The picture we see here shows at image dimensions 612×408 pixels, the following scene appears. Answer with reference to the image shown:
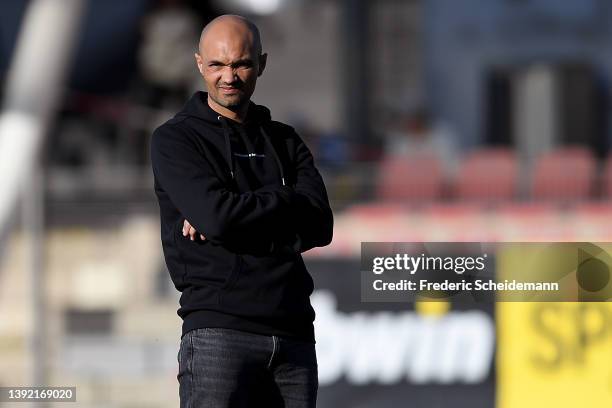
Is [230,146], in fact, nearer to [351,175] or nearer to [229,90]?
[229,90]

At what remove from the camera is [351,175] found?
1232 cm

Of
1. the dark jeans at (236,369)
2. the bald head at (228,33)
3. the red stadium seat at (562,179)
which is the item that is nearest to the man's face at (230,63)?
the bald head at (228,33)

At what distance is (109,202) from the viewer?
11.4m

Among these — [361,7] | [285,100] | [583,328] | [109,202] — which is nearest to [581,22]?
[361,7]

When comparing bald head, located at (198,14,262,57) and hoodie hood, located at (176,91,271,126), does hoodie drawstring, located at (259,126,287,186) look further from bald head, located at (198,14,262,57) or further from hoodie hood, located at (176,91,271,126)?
bald head, located at (198,14,262,57)

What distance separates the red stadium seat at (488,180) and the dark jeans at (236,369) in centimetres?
953

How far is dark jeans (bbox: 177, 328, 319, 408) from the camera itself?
10.9 ft

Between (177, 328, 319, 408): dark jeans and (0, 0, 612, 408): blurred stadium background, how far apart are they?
2.75 m

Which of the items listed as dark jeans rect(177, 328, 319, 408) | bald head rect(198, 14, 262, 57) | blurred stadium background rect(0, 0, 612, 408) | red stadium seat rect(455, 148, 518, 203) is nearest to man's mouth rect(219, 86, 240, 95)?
bald head rect(198, 14, 262, 57)

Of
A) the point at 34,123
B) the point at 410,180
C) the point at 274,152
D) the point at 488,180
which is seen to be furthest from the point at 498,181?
the point at 274,152

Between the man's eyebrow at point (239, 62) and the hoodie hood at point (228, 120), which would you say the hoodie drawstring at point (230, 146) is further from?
the man's eyebrow at point (239, 62)

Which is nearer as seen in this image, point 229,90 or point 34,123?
Result: point 229,90

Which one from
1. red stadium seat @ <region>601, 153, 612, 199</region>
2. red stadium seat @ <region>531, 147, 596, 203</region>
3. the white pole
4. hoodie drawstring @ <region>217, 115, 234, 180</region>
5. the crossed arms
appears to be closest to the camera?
the crossed arms

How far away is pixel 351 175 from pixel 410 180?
3.03 feet
